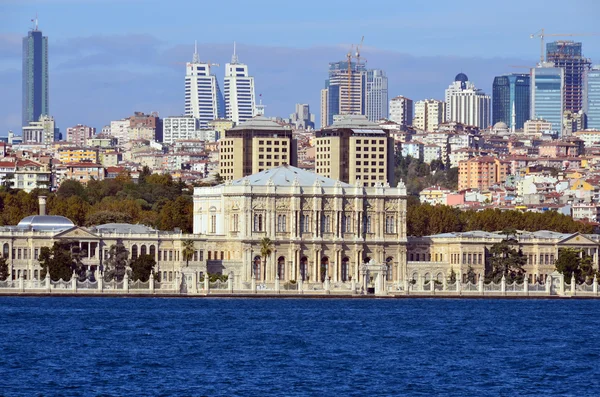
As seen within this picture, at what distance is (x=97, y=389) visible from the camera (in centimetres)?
6281

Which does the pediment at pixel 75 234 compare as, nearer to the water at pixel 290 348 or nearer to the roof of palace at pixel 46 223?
the roof of palace at pixel 46 223

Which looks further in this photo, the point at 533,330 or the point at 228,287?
the point at 228,287

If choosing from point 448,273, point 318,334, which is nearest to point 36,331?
point 318,334

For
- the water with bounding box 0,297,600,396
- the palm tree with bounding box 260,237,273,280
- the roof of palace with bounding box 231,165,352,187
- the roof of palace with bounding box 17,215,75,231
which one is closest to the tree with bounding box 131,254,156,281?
the palm tree with bounding box 260,237,273,280

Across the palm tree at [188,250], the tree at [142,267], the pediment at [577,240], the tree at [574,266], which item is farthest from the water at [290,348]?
the pediment at [577,240]

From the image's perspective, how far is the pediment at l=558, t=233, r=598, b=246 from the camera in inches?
5438

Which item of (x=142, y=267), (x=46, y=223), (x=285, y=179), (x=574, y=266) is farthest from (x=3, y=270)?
(x=574, y=266)

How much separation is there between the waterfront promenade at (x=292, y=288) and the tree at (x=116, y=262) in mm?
4563

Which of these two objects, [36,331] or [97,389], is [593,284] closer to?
[36,331]

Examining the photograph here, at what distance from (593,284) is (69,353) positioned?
55.4m

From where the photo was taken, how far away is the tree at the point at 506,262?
429ft

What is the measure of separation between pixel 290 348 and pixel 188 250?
50138 mm

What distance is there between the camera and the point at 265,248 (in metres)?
127

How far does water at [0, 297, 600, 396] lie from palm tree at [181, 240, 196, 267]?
18437 mm
